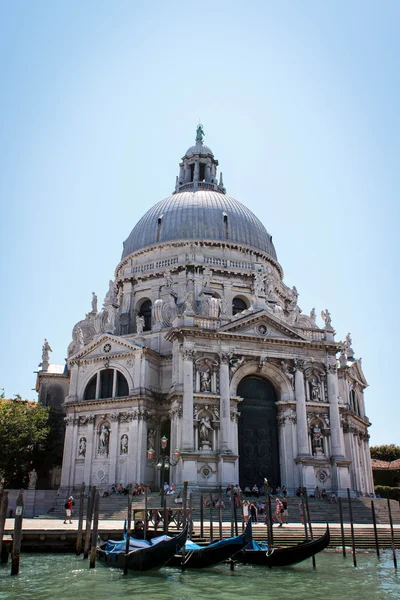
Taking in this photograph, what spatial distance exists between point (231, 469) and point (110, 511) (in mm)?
6364

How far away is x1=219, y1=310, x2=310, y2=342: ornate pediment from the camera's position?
32.5 meters

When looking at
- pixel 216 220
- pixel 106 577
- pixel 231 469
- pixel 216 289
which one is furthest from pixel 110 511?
pixel 216 220

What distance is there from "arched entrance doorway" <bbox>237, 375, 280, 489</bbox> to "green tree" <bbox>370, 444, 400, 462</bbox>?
101 feet

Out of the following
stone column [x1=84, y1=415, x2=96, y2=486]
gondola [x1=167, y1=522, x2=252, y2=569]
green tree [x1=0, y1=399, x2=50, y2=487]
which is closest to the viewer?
gondola [x1=167, y1=522, x2=252, y2=569]

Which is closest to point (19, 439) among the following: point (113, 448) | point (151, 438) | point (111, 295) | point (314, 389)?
point (113, 448)

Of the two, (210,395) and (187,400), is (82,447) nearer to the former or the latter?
(187,400)

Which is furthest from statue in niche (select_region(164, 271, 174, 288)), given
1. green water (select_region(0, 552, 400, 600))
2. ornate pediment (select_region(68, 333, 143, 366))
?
green water (select_region(0, 552, 400, 600))

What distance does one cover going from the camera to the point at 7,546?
1808 cm

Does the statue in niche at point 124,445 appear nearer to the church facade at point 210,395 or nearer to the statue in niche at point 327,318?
the church facade at point 210,395

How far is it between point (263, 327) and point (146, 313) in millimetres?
10472

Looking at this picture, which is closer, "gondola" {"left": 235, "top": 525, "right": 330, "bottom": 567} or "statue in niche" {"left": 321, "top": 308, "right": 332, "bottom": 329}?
"gondola" {"left": 235, "top": 525, "right": 330, "bottom": 567}

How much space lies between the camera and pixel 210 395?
3086cm

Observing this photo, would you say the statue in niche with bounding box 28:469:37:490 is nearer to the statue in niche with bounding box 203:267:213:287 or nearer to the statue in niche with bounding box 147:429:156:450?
the statue in niche with bounding box 147:429:156:450

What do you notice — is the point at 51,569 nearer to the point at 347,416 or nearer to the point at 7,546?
the point at 7,546
